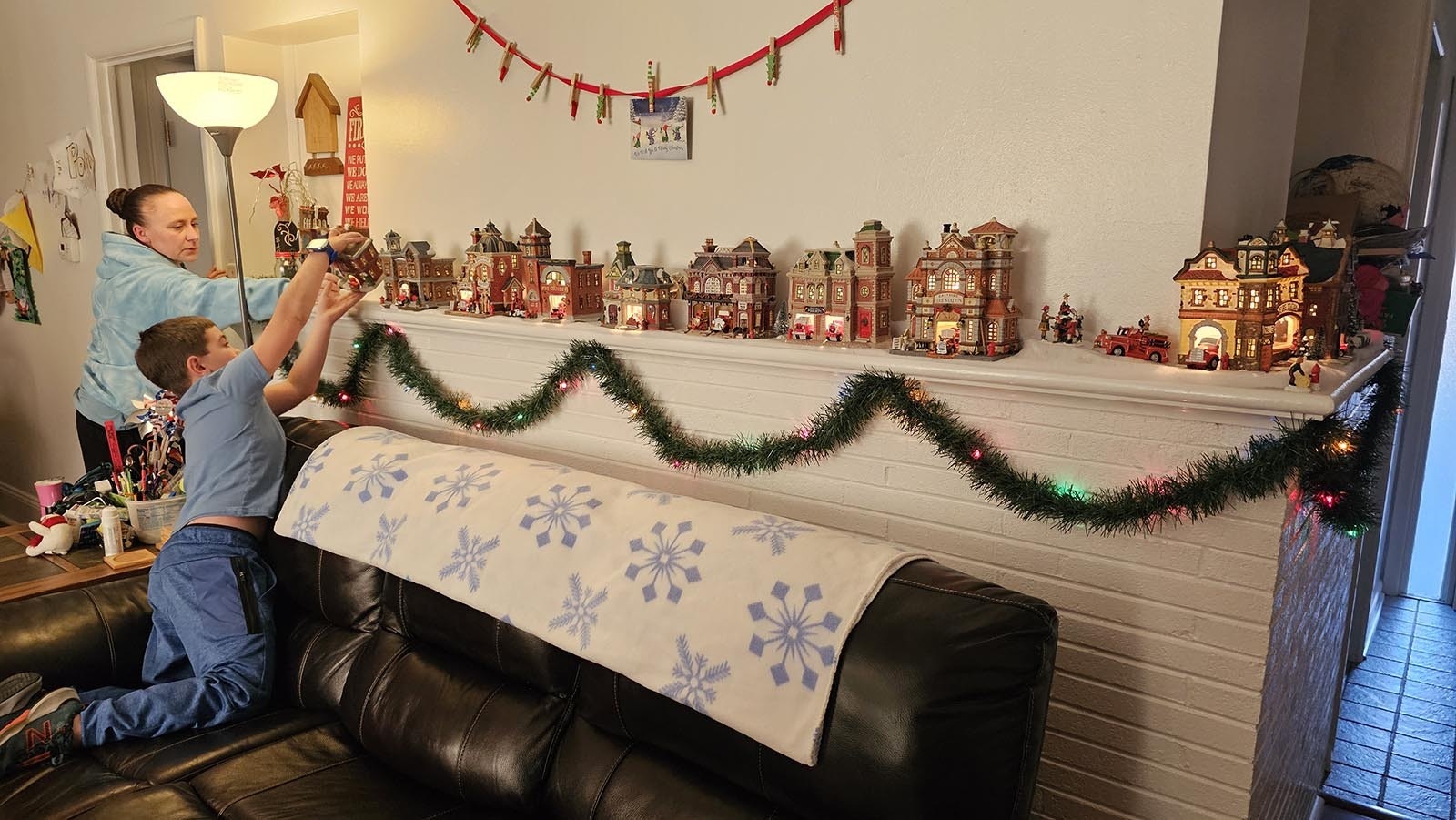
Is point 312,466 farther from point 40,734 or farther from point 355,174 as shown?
point 355,174

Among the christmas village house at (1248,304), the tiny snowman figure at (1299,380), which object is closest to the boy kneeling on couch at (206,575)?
the christmas village house at (1248,304)

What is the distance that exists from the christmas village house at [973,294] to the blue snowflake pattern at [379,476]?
1.13 meters

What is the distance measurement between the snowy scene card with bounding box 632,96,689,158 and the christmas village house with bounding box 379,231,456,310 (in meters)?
0.70

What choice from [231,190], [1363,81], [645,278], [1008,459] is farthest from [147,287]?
[1363,81]

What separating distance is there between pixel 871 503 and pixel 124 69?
140 inches

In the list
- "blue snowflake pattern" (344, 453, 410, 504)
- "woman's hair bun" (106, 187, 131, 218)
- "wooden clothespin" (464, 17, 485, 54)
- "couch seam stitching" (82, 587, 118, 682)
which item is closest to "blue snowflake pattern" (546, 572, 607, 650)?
"blue snowflake pattern" (344, 453, 410, 504)

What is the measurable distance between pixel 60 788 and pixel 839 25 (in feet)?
6.74

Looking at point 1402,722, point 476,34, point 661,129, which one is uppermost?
point 476,34

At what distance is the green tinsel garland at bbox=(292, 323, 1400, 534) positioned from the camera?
1357 millimetres

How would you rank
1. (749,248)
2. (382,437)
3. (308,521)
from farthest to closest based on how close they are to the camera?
(382,437), (308,521), (749,248)

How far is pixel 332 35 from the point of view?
3018 millimetres

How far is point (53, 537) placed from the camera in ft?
7.81

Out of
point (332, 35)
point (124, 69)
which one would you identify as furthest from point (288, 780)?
point (124, 69)

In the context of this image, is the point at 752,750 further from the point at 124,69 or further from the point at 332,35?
the point at 124,69
